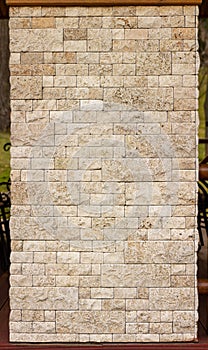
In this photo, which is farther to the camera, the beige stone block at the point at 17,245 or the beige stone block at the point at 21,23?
the beige stone block at the point at 17,245

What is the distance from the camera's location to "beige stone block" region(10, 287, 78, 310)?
14.1ft

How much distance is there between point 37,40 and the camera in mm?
4164

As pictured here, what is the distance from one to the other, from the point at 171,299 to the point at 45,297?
3.24 feet

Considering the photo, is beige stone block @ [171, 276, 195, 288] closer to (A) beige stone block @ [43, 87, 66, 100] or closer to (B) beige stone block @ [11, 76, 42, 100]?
(A) beige stone block @ [43, 87, 66, 100]

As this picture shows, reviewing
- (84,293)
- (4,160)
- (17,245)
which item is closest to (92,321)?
(84,293)

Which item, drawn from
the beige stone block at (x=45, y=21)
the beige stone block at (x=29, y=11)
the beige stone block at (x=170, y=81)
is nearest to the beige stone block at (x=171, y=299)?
the beige stone block at (x=170, y=81)

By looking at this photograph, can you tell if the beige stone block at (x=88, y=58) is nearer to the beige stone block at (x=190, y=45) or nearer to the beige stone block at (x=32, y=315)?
the beige stone block at (x=190, y=45)

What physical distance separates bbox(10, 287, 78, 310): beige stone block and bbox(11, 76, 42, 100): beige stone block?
1.50 metres

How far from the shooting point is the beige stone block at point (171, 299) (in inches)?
169

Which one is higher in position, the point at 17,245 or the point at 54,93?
the point at 54,93

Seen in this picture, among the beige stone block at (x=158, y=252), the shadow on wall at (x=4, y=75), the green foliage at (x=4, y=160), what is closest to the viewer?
the beige stone block at (x=158, y=252)

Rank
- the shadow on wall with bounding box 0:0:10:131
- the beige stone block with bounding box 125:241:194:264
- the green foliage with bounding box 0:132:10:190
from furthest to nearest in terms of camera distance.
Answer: the shadow on wall with bounding box 0:0:10:131, the green foliage with bounding box 0:132:10:190, the beige stone block with bounding box 125:241:194:264

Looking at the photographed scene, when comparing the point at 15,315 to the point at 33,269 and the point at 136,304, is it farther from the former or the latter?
the point at 136,304

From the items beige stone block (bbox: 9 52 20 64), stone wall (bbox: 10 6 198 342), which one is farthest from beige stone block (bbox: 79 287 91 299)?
beige stone block (bbox: 9 52 20 64)
